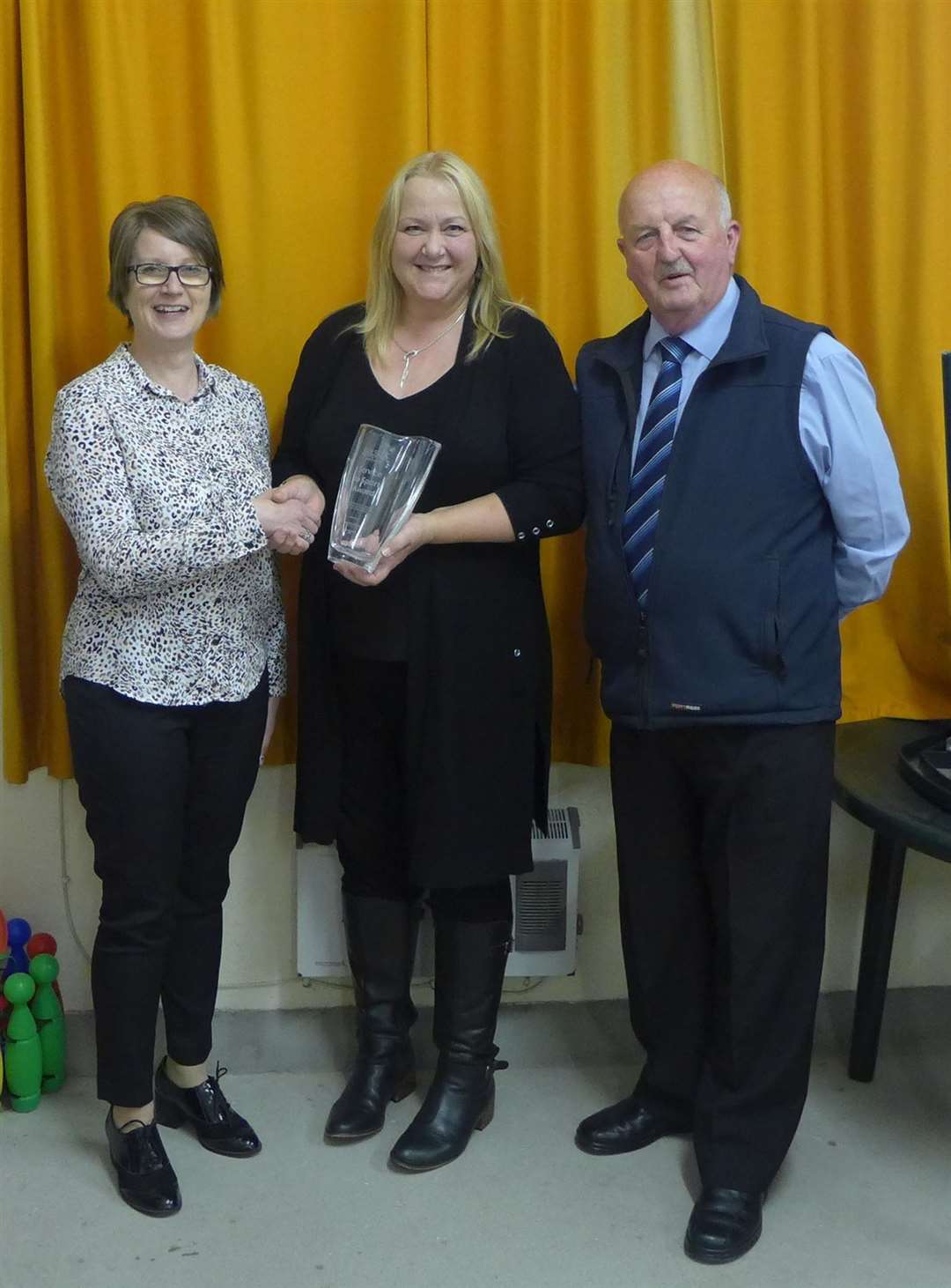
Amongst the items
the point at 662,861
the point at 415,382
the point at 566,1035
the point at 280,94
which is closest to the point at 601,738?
the point at 662,861

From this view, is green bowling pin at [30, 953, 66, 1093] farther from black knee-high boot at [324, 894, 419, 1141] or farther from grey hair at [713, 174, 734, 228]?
grey hair at [713, 174, 734, 228]

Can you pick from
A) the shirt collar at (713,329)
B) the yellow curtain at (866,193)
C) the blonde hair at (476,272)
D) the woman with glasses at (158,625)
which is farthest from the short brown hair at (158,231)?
the yellow curtain at (866,193)

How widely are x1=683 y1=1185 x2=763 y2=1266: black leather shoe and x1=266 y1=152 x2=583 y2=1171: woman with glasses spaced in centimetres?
43

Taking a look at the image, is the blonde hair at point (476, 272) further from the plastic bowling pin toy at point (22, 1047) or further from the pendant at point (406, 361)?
the plastic bowling pin toy at point (22, 1047)

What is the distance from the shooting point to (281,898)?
2.58m

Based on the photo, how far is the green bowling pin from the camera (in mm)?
2377

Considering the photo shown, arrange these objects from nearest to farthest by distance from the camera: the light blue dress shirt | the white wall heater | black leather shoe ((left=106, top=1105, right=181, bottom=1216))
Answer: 1. the light blue dress shirt
2. black leather shoe ((left=106, top=1105, right=181, bottom=1216))
3. the white wall heater

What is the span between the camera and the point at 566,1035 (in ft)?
8.58

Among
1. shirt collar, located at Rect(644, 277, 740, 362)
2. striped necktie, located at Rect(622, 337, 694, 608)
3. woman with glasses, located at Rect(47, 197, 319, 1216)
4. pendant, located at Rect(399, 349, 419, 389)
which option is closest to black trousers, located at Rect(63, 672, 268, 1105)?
woman with glasses, located at Rect(47, 197, 319, 1216)

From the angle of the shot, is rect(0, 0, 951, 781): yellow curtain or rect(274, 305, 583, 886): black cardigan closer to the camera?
rect(274, 305, 583, 886): black cardigan

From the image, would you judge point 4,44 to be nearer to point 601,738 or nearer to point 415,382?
point 415,382

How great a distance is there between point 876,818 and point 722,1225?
2.22ft

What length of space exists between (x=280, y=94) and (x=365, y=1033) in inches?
65.6

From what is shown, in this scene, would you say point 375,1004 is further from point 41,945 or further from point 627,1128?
point 41,945
